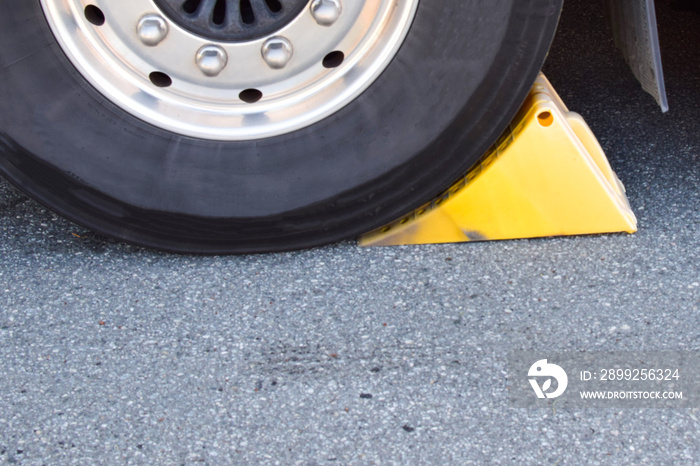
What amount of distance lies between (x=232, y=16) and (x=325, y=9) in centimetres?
20

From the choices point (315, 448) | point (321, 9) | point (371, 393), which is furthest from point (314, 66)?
point (315, 448)

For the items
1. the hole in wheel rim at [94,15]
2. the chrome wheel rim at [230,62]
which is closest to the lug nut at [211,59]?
the chrome wheel rim at [230,62]

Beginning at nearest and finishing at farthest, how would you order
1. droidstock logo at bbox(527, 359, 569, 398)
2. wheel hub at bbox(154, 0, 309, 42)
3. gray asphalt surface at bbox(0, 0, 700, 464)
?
gray asphalt surface at bbox(0, 0, 700, 464) < droidstock logo at bbox(527, 359, 569, 398) < wheel hub at bbox(154, 0, 309, 42)

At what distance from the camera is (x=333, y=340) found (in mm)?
1644

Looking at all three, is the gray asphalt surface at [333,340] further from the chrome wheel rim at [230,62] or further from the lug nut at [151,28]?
the lug nut at [151,28]

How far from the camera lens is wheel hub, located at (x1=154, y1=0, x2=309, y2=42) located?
64.9 inches

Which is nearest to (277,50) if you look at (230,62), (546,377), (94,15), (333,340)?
(230,62)

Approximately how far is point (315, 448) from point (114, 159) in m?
0.83

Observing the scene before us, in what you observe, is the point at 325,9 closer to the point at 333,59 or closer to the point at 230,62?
the point at 333,59

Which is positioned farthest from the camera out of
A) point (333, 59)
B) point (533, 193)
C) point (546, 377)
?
point (533, 193)

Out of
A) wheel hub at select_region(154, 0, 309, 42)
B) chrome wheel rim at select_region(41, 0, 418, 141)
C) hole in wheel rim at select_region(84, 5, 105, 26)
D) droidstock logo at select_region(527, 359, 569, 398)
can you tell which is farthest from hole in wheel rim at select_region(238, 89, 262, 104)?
droidstock logo at select_region(527, 359, 569, 398)

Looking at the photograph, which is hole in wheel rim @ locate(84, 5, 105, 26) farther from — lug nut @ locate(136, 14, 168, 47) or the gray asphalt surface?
the gray asphalt surface

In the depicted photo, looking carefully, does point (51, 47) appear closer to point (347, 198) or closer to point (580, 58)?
point (347, 198)

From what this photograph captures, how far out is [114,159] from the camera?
5.77 feet
